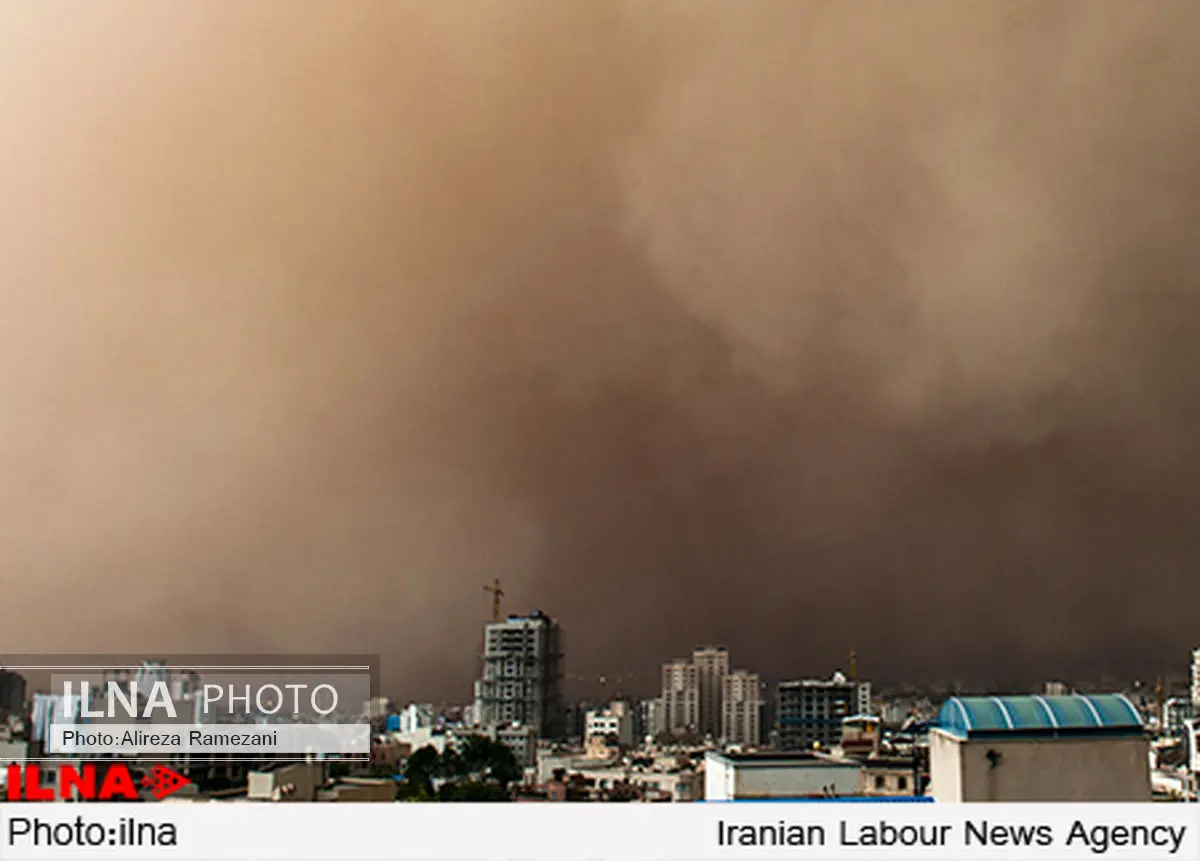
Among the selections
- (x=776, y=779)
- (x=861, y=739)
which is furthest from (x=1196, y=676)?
(x=776, y=779)

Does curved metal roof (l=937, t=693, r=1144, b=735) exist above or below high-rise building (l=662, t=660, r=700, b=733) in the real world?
above

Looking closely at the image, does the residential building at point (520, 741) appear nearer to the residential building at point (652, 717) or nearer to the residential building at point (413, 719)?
the residential building at point (413, 719)

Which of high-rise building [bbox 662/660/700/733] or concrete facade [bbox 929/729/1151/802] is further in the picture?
high-rise building [bbox 662/660/700/733]

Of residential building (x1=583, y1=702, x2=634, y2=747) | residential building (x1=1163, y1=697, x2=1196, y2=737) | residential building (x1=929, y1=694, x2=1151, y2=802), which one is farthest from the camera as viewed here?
residential building (x1=583, y1=702, x2=634, y2=747)

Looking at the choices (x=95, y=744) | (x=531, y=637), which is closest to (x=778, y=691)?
(x=531, y=637)

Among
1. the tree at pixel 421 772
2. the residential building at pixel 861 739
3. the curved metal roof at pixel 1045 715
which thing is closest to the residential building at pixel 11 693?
the tree at pixel 421 772

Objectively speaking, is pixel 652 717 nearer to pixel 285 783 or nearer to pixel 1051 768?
pixel 285 783
